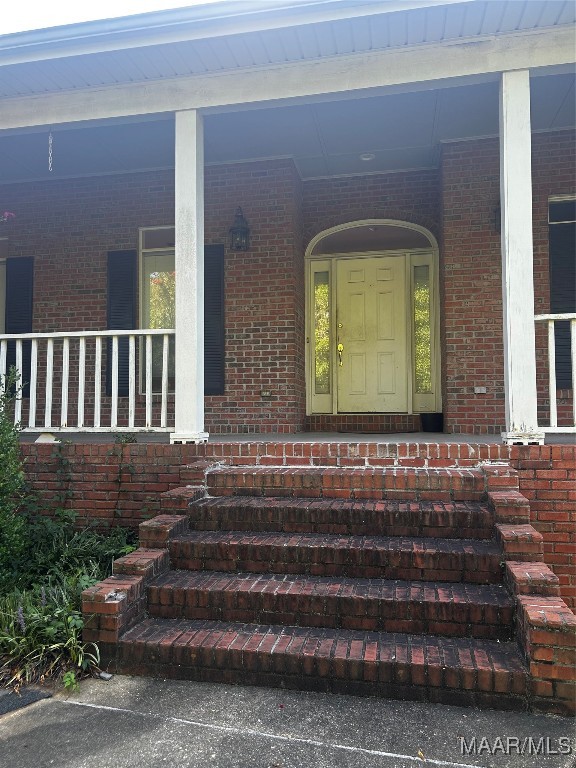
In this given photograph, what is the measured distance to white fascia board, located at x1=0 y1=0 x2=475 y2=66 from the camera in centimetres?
361

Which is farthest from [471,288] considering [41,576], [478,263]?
[41,576]

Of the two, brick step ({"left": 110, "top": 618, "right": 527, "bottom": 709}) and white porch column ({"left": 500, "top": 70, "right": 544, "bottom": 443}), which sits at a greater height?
white porch column ({"left": 500, "top": 70, "right": 544, "bottom": 443})

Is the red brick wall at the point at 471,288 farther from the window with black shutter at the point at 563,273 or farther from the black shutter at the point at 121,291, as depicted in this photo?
the black shutter at the point at 121,291

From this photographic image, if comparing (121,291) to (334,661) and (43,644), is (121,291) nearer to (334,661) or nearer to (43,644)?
(43,644)

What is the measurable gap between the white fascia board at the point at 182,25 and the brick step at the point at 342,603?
353 centimetres

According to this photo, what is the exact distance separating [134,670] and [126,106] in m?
4.11

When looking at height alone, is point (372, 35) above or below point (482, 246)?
above

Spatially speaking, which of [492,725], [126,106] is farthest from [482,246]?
[492,725]

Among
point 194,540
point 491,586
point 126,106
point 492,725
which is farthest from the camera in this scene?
point 126,106

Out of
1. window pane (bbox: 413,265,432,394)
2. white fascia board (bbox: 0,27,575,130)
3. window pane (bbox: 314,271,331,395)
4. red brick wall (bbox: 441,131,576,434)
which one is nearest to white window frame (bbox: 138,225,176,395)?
window pane (bbox: 314,271,331,395)

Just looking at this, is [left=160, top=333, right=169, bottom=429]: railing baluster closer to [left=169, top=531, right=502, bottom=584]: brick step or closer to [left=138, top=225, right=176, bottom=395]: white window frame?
[left=169, top=531, right=502, bottom=584]: brick step

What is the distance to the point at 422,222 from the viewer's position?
638 centimetres

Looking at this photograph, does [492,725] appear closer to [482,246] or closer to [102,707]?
[102,707]

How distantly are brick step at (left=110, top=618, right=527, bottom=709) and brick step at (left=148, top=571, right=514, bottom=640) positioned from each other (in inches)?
2.0
